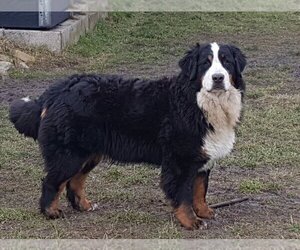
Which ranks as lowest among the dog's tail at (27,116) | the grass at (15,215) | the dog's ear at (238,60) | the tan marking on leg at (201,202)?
the grass at (15,215)

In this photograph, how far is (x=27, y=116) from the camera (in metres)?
→ 5.57

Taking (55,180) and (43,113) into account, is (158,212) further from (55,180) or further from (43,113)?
(43,113)

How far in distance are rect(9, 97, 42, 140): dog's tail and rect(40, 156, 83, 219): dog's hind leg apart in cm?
30

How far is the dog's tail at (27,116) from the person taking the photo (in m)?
5.58

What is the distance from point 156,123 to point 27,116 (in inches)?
36.6

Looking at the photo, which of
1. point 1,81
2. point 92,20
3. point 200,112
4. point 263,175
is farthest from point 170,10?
point 200,112

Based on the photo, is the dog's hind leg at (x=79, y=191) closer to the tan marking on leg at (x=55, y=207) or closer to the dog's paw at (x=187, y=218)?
the tan marking on leg at (x=55, y=207)

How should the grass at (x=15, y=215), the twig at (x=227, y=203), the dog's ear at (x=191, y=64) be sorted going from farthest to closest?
the twig at (x=227, y=203) < the grass at (x=15, y=215) < the dog's ear at (x=191, y=64)

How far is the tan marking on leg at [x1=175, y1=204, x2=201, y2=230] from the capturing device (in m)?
5.30

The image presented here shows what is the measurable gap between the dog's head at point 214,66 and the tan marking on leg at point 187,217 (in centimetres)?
82

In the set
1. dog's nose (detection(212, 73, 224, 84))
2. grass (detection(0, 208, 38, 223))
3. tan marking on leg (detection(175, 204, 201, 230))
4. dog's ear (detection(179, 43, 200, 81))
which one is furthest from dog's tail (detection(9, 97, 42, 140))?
dog's nose (detection(212, 73, 224, 84))

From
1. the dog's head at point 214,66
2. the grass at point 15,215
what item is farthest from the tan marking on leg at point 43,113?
the dog's head at point 214,66

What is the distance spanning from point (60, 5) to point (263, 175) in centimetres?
713

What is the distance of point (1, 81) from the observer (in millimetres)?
→ 10297
